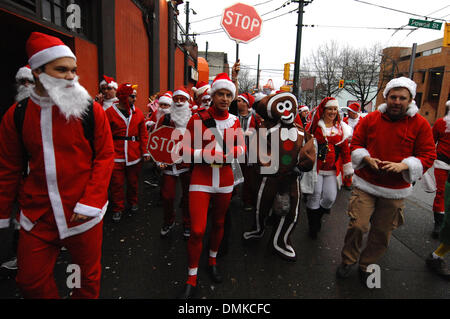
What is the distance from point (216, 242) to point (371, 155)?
1980 millimetres

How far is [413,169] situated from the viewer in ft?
9.07

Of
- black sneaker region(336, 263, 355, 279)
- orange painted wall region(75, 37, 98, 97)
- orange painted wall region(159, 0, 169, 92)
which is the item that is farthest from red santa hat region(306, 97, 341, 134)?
orange painted wall region(159, 0, 169, 92)

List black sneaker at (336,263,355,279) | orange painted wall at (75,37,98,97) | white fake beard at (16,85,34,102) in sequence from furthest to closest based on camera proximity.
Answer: orange painted wall at (75,37,98,97)
white fake beard at (16,85,34,102)
black sneaker at (336,263,355,279)

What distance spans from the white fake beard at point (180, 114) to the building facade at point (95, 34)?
320cm

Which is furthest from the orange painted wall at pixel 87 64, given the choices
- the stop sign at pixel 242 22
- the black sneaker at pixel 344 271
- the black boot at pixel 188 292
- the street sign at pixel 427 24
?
the street sign at pixel 427 24

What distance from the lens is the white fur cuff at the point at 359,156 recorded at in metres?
3.02

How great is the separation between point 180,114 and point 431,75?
144ft

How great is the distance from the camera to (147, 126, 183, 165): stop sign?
3.88 m

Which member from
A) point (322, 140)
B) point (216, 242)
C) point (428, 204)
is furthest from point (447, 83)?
point (216, 242)

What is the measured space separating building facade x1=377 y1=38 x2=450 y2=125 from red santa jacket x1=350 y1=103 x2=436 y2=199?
35084 mm

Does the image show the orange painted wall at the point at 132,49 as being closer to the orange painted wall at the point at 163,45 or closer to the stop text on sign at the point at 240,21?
the orange painted wall at the point at 163,45

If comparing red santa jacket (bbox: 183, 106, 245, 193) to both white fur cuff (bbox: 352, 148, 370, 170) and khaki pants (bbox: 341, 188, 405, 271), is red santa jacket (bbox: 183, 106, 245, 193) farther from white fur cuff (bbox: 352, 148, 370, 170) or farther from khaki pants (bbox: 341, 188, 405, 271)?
khaki pants (bbox: 341, 188, 405, 271)
